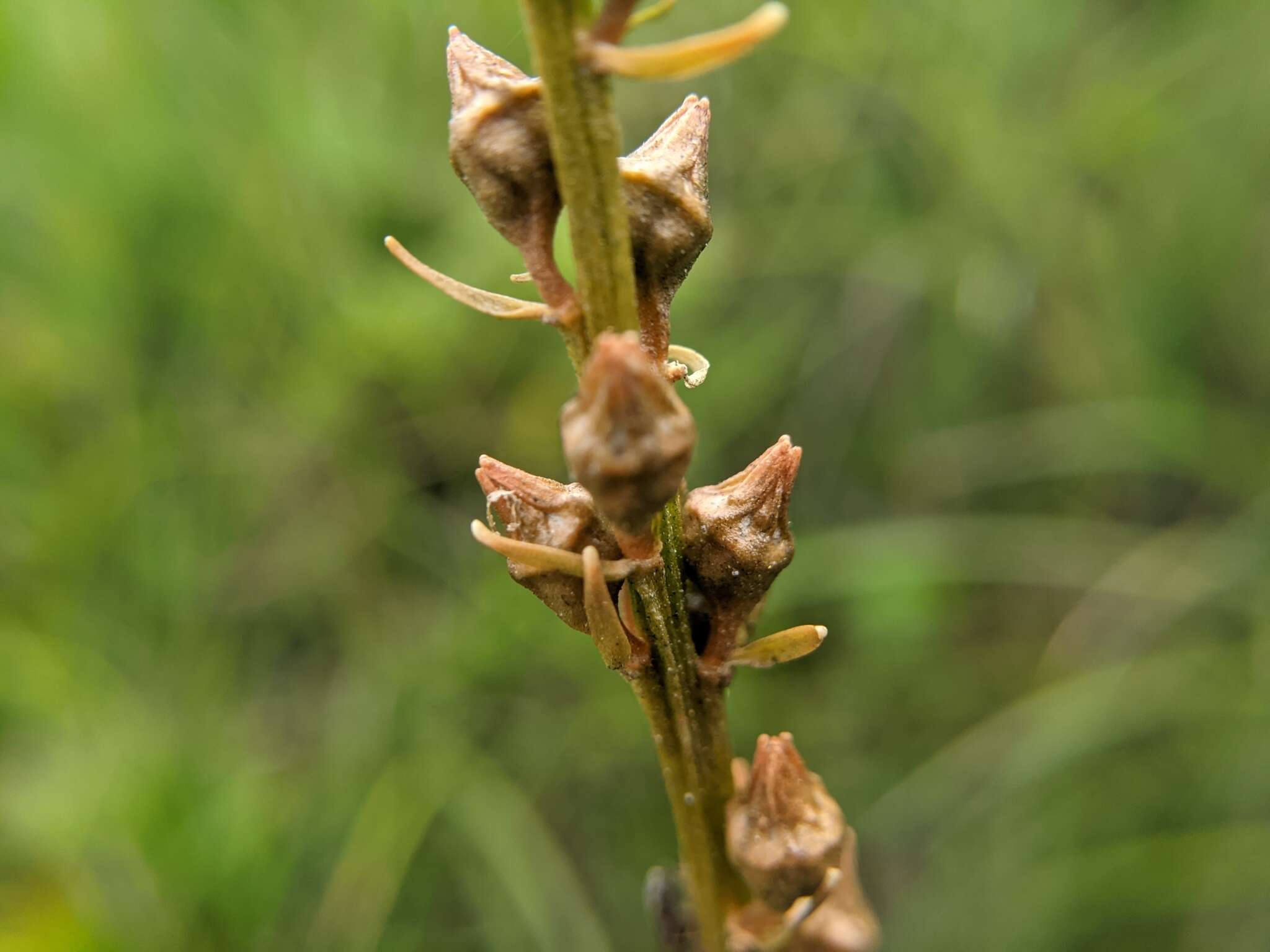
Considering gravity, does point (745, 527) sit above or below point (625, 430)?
below

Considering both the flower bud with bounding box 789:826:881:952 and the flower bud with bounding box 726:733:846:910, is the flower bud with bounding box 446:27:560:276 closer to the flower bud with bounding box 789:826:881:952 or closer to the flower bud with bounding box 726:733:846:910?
the flower bud with bounding box 726:733:846:910

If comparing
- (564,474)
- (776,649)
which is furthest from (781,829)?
(564,474)

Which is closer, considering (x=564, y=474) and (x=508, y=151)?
(x=508, y=151)

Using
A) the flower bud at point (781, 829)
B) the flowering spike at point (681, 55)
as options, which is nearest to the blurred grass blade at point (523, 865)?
the flower bud at point (781, 829)

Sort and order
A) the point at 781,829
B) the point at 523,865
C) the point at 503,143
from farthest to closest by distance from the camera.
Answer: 1. the point at 523,865
2. the point at 781,829
3. the point at 503,143

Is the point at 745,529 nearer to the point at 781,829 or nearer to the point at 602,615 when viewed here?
the point at 602,615

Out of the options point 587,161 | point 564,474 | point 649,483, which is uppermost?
point 587,161
